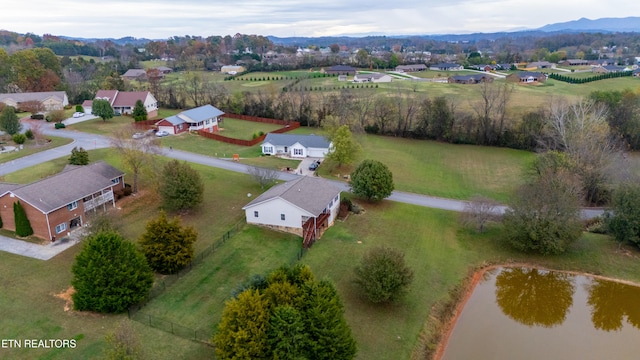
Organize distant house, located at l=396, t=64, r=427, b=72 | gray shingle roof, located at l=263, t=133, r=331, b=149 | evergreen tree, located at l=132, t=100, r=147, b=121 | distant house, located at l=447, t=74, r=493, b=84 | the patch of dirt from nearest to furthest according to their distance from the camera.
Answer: the patch of dirt < gray shingle roof, located at l=263, t=133, r=331, b=149 < evergreen tree, located at l=132, t=100, r=147, b=121 < distant house, located at l=447, t=74, r=493, b=84 < distant house, located at l=396, t=64, r=427, b=72

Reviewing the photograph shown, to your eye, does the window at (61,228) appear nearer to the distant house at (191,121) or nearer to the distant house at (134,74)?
the distant house at (191,121)

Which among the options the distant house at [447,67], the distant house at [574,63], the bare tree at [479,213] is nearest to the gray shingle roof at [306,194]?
the bare tree at [479,213]

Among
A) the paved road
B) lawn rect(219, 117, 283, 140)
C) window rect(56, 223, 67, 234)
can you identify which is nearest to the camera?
the paved road

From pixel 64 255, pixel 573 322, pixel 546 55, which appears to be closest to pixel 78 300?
pixel 64 255

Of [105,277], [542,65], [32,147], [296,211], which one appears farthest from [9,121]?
[542,65]

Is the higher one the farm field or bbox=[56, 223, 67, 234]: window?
bbox=[56, 223, 67, 234]: window

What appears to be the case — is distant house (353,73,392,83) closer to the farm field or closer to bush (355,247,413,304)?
the farm field

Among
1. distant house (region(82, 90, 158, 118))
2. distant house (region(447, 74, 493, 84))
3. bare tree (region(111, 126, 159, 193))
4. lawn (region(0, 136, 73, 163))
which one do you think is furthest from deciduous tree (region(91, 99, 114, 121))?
distant house (region(447, 74, 493, 84))

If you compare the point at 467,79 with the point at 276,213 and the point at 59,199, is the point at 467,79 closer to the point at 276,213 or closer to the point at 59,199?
the point at 276,213

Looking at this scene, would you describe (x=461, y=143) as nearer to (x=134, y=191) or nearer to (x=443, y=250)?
(x=443, y=250)
